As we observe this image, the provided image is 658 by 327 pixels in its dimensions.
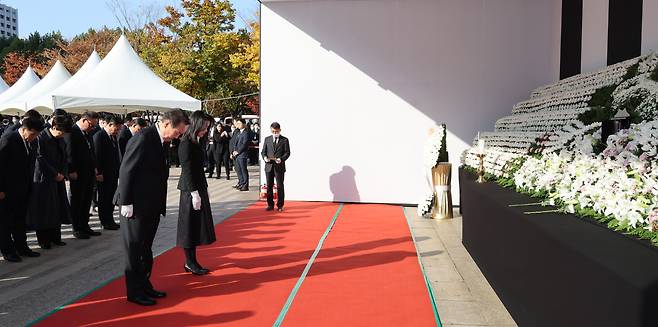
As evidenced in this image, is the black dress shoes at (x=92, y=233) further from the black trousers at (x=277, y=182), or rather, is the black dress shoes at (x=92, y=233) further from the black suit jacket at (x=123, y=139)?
the black trousers at (x=277, y=182)

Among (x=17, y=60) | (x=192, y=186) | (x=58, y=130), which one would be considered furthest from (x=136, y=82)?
(x=17, y=60)

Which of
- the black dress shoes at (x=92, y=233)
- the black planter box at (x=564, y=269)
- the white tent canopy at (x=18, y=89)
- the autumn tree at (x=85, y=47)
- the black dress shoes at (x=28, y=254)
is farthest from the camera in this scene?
the autumn tree at (x=85, y=47)

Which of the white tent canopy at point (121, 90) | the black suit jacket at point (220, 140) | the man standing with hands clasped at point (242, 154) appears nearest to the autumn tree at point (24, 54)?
the black suit jacket at point (220, 140)

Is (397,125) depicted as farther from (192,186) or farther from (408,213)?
(192,186)

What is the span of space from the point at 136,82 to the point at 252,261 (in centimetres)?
793

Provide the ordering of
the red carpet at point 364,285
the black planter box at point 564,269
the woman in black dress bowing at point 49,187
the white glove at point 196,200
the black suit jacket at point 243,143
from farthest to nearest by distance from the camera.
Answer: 1. the black suit jacket at point 243,143
2. the woman in black dress bowing at point 49,187
3. the white glove at point 196,200
4. the red carpet at point 364,285
5. the black planter box at point 564,269

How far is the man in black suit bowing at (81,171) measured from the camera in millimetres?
7125

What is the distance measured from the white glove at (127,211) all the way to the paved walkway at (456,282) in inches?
109

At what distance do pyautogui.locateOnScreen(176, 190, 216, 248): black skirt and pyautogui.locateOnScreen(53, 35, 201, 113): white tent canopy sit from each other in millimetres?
7075

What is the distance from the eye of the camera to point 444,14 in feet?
34.9

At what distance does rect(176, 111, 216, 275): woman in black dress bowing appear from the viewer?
5113 mm

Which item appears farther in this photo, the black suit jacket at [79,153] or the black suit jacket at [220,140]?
the black suit jacket at [220,140]

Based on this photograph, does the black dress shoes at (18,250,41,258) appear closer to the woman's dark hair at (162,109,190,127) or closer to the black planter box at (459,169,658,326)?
the woman's dark hair at (162,109,190,127)

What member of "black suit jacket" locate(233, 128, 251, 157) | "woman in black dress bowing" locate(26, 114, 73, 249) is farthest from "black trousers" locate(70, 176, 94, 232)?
"black suit jacket" locate(233, 128, 251, 157)
